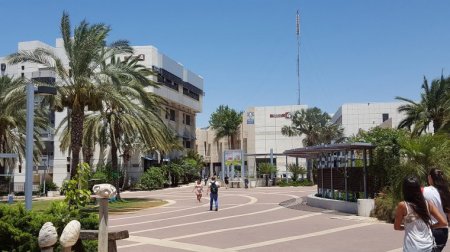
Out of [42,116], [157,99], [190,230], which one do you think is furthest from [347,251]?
[42,116]

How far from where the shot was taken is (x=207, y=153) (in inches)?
3893

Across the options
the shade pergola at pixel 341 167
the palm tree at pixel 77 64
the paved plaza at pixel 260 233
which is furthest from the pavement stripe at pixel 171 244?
the palm tree at pixel 77 64

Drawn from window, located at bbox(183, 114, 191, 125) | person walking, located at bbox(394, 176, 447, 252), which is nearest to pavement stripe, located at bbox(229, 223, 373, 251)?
person walking, located at bbox(394, 176, 447, 252)

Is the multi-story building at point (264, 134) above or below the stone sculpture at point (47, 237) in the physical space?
above

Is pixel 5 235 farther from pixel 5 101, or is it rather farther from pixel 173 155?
pixel 173 155

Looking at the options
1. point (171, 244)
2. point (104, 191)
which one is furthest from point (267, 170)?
point (104, 191)

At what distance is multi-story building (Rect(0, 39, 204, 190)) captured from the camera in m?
60.3

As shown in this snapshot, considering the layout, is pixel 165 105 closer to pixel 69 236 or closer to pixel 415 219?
pixel 69 236

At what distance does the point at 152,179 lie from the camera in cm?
5503

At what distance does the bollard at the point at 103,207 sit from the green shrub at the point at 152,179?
4826cm

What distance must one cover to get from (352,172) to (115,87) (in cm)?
1238

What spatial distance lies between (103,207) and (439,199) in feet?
13.4

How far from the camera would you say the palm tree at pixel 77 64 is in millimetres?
24781

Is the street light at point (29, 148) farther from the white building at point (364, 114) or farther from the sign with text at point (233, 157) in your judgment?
the white building at point (364, 114)
